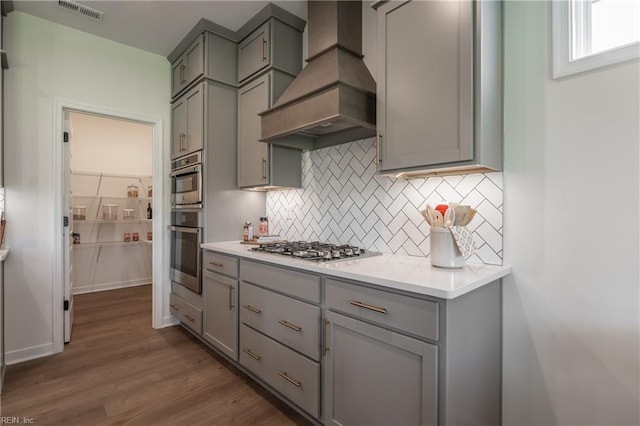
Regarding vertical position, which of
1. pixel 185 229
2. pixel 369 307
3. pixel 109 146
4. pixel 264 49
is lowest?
pixel 369 307

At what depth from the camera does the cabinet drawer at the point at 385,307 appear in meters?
1.19

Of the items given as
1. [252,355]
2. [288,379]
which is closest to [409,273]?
[288,379]

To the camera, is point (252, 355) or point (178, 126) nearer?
point (252, 355)

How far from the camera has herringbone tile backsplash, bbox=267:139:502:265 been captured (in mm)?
1654

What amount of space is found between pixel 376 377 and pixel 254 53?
2537 mm

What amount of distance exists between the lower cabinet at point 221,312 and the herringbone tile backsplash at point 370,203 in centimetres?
72

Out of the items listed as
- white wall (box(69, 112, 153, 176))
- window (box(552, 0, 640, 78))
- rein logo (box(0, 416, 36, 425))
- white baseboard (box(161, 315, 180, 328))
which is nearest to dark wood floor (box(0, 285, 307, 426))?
rein logo (box(0, 416, 36, 425))

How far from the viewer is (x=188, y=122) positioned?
115 inches

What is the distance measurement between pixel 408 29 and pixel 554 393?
73.9 inches

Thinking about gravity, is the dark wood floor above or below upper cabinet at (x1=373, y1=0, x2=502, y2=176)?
below

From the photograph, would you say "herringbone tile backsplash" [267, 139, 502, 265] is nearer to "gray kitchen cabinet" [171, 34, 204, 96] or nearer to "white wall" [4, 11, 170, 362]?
"gray kitchen cabinet" [171, 34, 204, 96]

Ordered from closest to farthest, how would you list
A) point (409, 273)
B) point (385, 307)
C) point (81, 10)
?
point (385, 307) < point (409, 273) < point (81, 10)

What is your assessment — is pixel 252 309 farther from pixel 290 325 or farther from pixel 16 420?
pixel 16 420

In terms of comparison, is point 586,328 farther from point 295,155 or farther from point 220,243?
point 220,243
